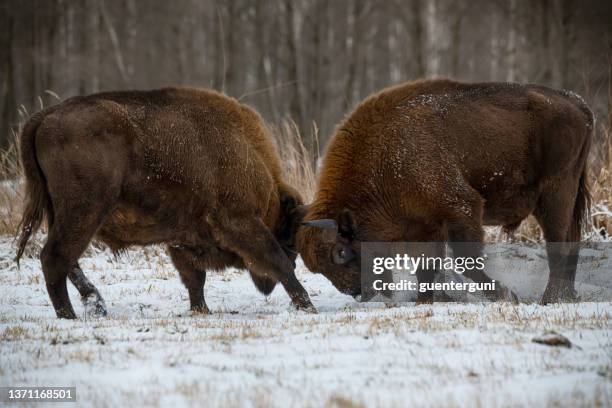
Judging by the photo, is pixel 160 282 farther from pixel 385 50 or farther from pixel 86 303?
pixel 385 50

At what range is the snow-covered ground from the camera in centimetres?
348

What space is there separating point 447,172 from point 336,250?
46.6 inches

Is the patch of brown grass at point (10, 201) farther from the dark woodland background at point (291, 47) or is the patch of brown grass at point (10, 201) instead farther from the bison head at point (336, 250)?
the dark woodland background at point (291, 47)

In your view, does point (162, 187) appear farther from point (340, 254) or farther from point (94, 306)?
point (340, 254)

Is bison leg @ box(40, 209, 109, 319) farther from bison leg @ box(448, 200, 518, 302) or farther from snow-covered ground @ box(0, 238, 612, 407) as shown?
bison leg @ box(448, 200, 518, 302)

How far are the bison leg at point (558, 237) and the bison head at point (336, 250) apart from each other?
177 centimetres

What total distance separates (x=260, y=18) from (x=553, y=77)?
11827 mm

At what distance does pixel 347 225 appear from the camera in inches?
260

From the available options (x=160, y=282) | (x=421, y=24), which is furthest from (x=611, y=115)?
(x=421, y=24)

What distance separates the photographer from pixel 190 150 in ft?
21.4

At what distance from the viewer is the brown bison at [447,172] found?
648 centimetres

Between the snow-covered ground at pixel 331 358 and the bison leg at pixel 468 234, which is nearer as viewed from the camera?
the snow-covered ground at pixel 331 358

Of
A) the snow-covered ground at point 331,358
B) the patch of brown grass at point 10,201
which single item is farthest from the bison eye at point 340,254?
the patch of brown grass at point 10,201

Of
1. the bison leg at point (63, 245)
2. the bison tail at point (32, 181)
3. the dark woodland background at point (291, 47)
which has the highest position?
the bison tail at point (32, 181)
